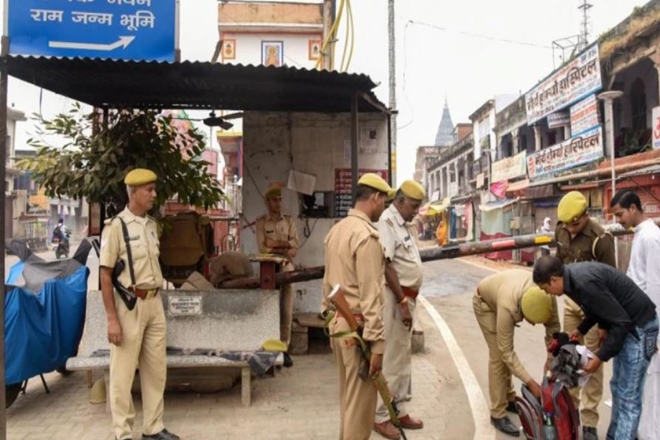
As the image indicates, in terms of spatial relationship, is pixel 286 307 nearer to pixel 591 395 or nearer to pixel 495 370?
pixel 495 370

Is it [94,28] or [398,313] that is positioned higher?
[94,28]

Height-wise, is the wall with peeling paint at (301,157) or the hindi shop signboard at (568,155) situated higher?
the hindi shop signboard at (568,155)

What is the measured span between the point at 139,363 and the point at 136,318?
0.43 m

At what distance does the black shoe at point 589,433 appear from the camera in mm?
3803

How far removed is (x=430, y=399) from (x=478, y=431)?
76 cm

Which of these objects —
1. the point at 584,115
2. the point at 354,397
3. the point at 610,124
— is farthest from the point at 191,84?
the point at 584,115

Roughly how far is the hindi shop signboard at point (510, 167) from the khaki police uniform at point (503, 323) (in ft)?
57.9

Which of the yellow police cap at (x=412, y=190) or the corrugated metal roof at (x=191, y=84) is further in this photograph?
the corrugated metal roof at (x=191, y=84)

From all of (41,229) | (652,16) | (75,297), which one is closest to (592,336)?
(75,297)

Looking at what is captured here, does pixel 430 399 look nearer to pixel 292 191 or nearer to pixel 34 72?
pixel 292 191

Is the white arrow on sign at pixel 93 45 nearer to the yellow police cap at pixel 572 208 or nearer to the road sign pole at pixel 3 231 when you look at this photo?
the road sign pole at pixel 3 231

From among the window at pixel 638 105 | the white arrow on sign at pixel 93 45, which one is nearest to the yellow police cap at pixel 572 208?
the white arrow on sign at pixel 93 45

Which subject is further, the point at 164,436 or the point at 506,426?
the point at 506,426

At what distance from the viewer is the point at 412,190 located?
411 centimetres
